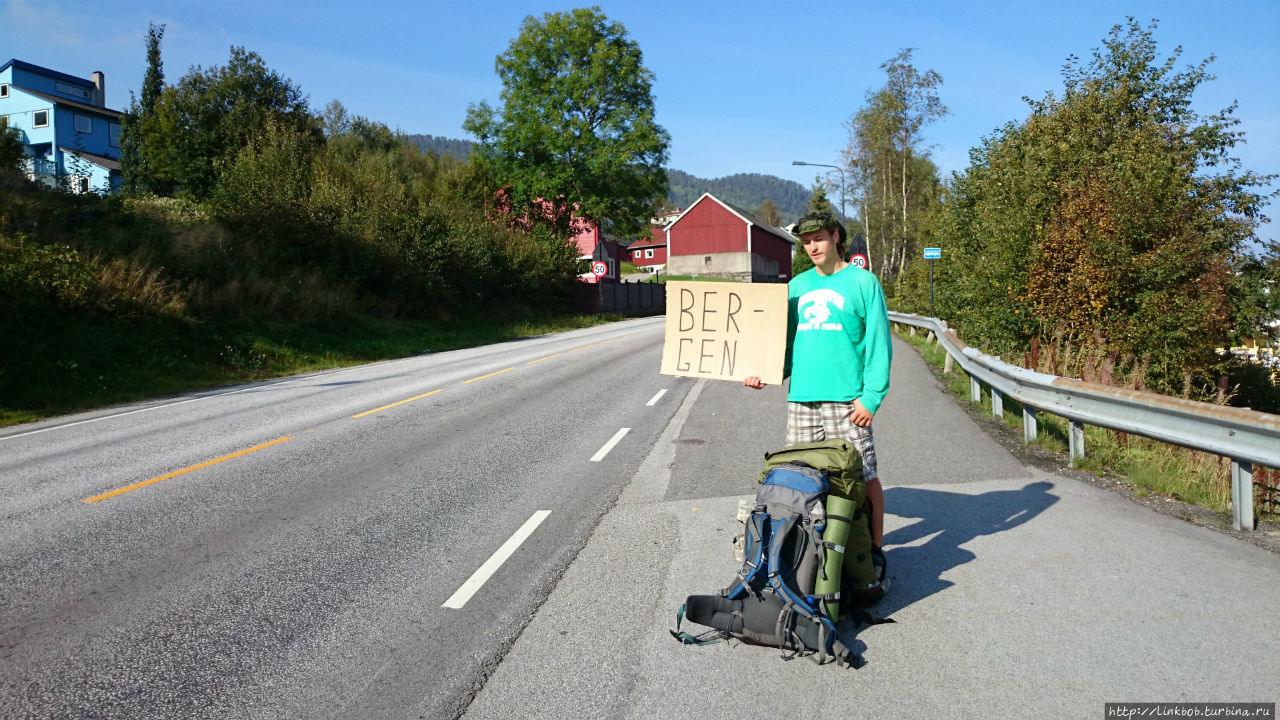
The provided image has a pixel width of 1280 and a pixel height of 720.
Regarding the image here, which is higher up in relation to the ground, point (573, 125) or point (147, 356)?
point (573, 125)

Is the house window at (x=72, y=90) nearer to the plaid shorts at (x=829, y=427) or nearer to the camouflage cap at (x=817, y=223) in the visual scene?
the camouflage cap at (x=817, y=223)

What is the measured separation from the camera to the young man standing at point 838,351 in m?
4.12

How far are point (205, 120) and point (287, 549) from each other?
1584 inches

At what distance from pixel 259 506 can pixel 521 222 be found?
42.5 metres

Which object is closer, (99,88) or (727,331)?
(727,331)

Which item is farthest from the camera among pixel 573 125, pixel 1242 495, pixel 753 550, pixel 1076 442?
pixel 573 125

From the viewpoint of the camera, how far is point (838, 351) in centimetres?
420

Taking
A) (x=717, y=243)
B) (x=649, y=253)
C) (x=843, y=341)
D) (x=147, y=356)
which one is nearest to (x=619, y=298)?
(x=717, y=243)

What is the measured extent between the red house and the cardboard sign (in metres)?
98.4

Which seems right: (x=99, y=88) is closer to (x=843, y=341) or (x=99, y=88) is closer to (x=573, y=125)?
(x=573, y=125)

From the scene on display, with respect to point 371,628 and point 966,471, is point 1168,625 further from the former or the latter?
point 371,628

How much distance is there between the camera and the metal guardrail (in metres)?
5.02

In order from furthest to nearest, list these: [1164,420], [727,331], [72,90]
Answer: [72,90], [1164,420], [727,331]

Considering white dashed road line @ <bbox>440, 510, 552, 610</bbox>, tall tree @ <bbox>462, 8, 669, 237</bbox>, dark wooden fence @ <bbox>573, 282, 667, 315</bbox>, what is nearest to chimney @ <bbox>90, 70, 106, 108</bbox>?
tall tree @ <bbox>462, 8, 669, 237</bbox>
